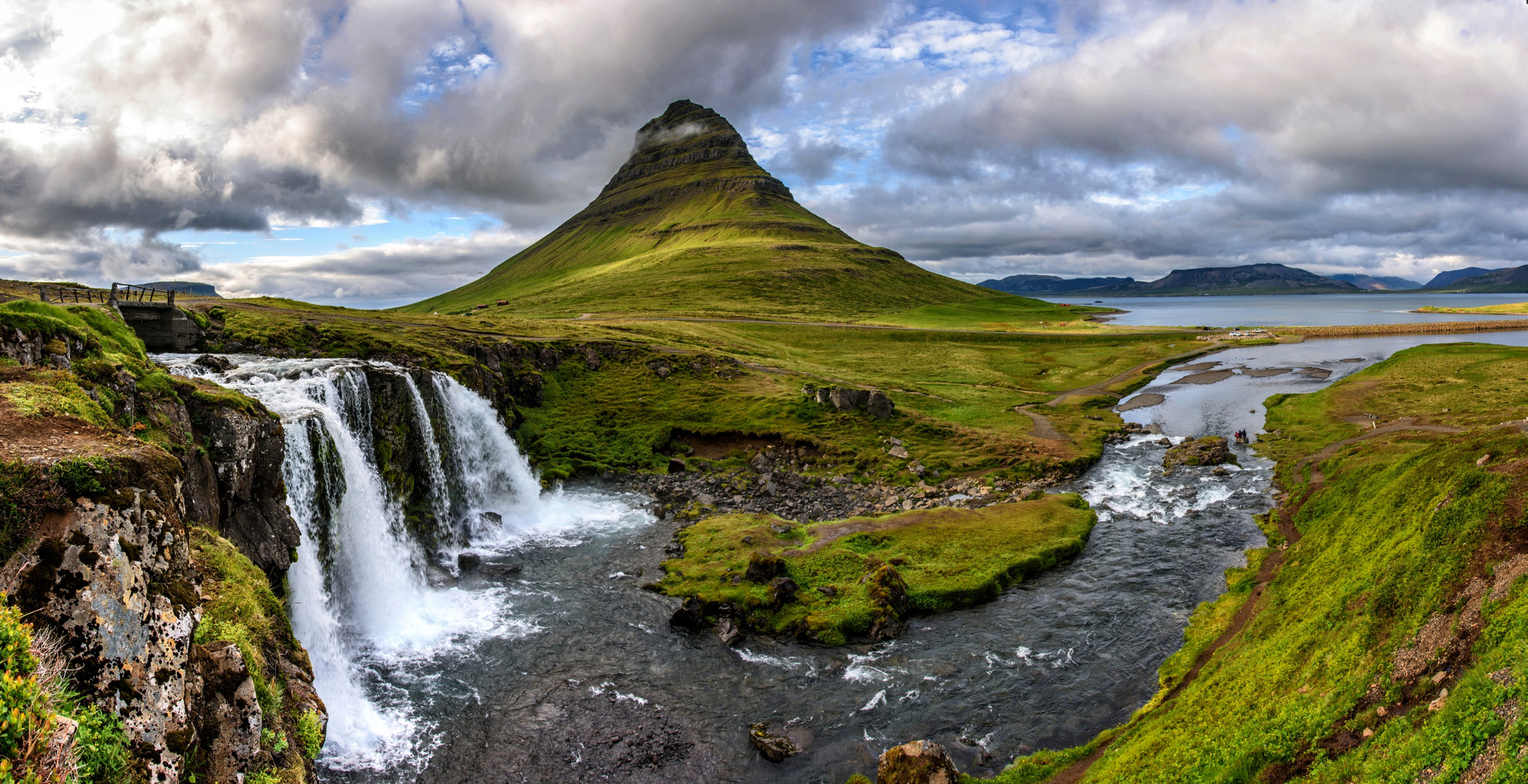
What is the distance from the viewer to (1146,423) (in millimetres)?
74875

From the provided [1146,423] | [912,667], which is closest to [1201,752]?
[912,667]

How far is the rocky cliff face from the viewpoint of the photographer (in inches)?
453

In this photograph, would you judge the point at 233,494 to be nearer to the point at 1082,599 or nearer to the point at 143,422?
the point at 143,422

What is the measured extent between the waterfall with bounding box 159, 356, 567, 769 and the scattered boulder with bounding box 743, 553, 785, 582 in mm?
12870

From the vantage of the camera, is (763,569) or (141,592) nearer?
(141,592)

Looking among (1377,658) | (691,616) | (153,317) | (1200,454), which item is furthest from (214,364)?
(1200,454)

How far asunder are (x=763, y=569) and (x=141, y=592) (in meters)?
26.6

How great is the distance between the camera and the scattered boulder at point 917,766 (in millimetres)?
20516

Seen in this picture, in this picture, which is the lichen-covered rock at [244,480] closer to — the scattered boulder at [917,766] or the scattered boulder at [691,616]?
the scattered boulder at [691,616]

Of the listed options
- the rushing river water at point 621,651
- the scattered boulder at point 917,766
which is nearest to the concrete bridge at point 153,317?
the rushing river water at point 621,651

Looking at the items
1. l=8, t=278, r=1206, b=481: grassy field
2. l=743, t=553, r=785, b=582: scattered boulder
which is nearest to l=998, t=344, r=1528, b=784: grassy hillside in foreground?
l=743, t=553, r=785, b=582: scattered boulder

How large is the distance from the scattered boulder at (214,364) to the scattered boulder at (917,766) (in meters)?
45.1

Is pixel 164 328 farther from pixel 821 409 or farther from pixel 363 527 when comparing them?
pixel 821 409

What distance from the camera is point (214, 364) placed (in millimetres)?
43500
